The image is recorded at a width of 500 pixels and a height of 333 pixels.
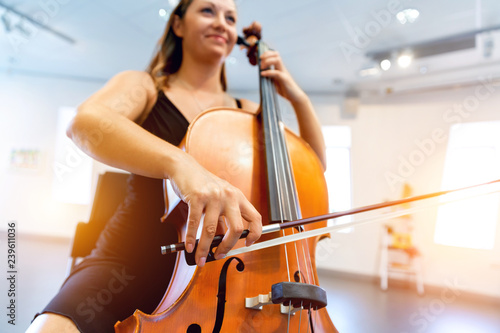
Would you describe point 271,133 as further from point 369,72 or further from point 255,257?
point 369,72

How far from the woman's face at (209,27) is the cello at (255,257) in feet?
0.58

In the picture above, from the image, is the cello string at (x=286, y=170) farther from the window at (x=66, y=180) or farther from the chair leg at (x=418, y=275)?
the window at (x=66, y=180)

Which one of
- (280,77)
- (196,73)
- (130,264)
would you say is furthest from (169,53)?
(130,264)

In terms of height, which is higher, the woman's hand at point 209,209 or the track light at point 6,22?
the track light at point 6,22

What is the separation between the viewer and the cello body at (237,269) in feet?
1.42

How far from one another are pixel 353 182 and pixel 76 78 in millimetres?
4355

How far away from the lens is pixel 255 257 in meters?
0.51

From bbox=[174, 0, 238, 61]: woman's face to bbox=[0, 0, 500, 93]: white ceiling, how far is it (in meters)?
2.05

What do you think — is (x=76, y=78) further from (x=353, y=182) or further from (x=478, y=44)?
(x=478, y=44)

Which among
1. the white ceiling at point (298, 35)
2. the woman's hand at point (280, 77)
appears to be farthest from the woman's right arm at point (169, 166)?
the white ceiling at point (298, 35)

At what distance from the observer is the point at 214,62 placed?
0.84 meters

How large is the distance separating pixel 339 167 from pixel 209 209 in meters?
4.16

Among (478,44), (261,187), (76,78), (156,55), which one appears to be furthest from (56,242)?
(478,44)

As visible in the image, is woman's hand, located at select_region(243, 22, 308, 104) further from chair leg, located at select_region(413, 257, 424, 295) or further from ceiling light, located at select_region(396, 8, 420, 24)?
chair leg, located at select_region(413, 257, 424, 295)
